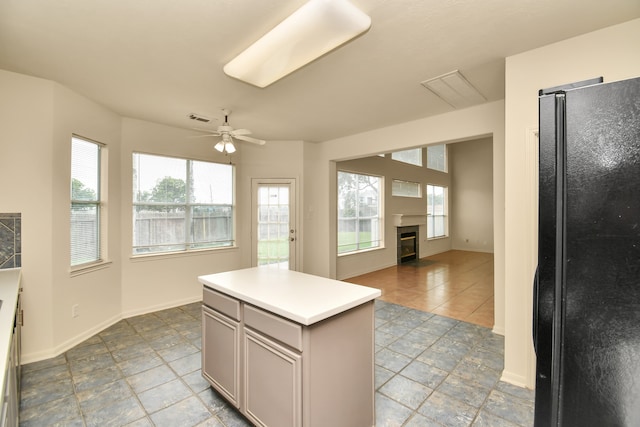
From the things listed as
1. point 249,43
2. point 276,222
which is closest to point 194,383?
point 249,43

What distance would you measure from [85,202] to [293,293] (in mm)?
2987

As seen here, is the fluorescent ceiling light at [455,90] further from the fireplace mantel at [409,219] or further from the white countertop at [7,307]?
the fireplace mantel at [409,219]

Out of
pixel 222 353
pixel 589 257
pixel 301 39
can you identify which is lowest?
pixel 222 353

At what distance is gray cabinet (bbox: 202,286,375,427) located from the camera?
144 centimetres

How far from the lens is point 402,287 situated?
5.14 metres

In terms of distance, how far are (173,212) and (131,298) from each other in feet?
4.17

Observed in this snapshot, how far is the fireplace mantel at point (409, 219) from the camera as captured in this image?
274 inches

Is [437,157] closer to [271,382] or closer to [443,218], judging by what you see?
[443,218]

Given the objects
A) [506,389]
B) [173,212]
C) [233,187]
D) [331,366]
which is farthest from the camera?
[233,187]

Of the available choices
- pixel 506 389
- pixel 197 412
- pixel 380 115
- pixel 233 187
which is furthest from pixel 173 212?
pixel 506 389

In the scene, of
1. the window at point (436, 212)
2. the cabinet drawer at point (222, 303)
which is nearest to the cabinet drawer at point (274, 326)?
the cabinet drawer at point (222, 303)

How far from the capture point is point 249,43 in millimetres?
2109

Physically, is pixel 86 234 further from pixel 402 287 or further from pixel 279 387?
pixel 402 287

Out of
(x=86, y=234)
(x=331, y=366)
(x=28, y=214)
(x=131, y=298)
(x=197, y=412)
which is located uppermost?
(x=28, y=214)
